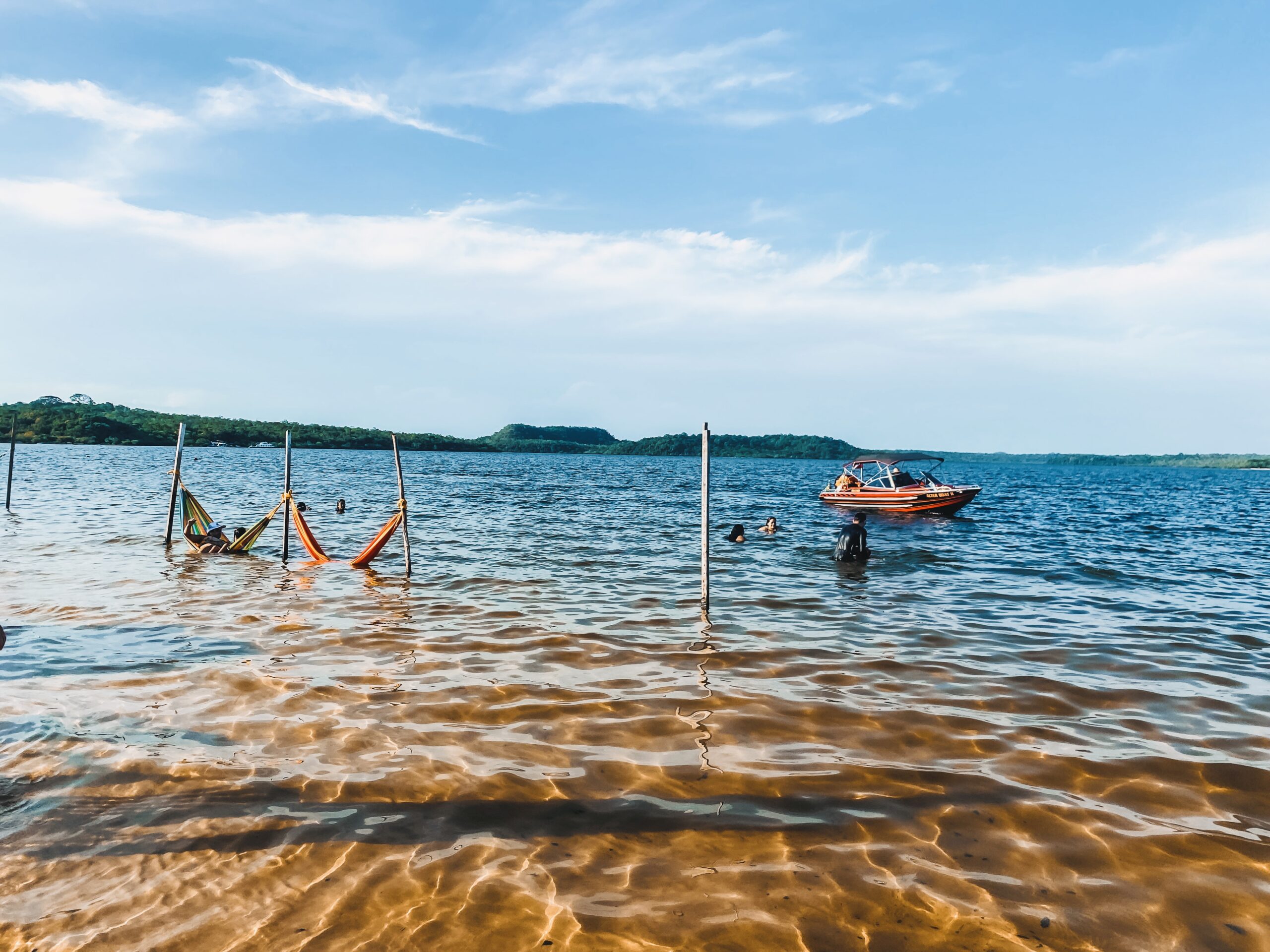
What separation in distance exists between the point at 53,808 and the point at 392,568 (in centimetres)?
1204

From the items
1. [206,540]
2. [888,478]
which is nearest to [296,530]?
[206,540]

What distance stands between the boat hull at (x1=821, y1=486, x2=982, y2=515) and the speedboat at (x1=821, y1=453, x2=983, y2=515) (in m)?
0.02

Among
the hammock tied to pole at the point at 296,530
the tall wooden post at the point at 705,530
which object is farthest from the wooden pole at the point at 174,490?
the tall wooden post at the point at 705,530

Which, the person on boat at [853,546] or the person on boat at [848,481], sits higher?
the person on boat at [848,481]

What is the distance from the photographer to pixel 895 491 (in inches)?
1426

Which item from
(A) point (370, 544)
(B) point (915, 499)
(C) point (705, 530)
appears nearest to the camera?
(C) point (705, 530)

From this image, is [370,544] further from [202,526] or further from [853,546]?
[853,546]

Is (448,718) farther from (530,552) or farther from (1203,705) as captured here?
(530,552)

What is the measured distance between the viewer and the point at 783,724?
7.79 m

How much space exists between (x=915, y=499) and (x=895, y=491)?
127 cm

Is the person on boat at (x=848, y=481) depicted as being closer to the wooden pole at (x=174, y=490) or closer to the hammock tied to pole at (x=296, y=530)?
the hammock tied to pole at (x=296, y=530)

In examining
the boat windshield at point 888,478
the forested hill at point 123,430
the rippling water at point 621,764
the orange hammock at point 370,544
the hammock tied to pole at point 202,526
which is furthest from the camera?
the forested hill at point 123,430

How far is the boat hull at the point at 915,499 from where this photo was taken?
34.7 metres

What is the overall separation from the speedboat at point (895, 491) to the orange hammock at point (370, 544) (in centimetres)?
2355
